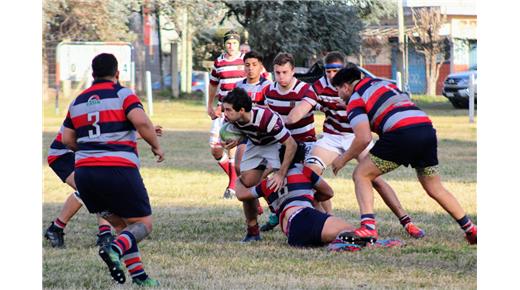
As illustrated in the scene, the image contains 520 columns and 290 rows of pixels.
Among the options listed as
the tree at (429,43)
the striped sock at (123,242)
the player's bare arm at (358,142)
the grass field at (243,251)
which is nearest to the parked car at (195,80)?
the tree at (429,43)

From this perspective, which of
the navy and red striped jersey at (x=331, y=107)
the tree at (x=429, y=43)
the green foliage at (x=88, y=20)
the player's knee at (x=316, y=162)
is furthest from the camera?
the tree at (x=429, y=43)

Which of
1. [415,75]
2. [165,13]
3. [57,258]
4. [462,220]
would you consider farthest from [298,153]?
[415,75]

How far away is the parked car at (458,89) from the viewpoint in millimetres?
33062

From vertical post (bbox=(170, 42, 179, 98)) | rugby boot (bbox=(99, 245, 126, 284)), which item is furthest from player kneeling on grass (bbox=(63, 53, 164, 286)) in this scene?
vertical post (bbox=(170, 42, 179, 98))

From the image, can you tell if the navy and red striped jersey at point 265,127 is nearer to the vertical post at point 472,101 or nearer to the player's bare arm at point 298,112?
the player's bare arm at point 298,112

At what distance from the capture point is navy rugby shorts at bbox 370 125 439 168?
8656 millimetres

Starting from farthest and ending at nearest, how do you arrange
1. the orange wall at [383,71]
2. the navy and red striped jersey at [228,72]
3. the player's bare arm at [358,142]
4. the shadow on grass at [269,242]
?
the orange wall at [383,71] → the navy and red striped jersey at [228,72] → the player's bare arm at [358,142] → the shadow on grass at [269,242]

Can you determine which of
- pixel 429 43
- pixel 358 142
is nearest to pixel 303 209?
pixel 358 142

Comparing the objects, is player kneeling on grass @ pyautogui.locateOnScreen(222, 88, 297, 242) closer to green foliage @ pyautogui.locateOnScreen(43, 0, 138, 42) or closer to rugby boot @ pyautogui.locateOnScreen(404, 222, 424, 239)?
rugby boot @ pyautogui.locateOnScreen(404, 222, 424, 239)

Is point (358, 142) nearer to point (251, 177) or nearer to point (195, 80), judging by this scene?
point (251, 177)

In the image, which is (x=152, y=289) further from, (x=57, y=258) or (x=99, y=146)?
(x=57, y=258)

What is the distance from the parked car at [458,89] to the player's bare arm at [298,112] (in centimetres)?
2359

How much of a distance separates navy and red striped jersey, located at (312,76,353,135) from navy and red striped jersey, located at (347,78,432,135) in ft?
3.96

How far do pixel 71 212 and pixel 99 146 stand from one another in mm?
2184
